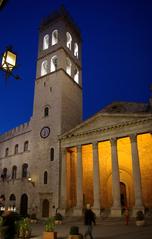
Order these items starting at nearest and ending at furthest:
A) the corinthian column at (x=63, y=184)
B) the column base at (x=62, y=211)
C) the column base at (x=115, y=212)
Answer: the column base at (x=115, y=212)
the column base at (x=62, y=211)
the corinthian column at (x=63, y=184)

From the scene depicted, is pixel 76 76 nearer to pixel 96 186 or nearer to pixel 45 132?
pixel 45 132

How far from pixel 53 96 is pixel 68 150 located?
328 inches

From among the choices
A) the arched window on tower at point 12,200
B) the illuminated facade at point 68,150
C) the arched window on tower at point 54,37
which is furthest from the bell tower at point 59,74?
the arched window on tower at point 12,200

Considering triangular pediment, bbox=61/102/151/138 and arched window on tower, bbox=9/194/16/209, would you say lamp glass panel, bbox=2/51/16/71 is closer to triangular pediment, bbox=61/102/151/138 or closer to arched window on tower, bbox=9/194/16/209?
triangular pediment, bbox=61/102/151/138

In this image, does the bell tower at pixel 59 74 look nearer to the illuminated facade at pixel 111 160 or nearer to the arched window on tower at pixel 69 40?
the arched window on tower at pixel 69 40

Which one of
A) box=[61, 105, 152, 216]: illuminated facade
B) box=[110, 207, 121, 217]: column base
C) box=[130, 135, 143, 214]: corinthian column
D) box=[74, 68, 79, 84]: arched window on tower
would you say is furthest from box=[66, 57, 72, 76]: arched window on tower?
box=[110, 207, 121, 217]: column base

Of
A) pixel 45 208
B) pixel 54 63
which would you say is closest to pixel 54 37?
pixel 54 63

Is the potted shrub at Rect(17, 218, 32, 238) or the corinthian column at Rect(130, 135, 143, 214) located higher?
the corinthian column at Rect(130, 135, 143, 214)

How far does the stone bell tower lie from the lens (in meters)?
30.0

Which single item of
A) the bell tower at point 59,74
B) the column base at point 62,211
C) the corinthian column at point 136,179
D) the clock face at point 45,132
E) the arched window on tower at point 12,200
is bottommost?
the column base at point 62,211

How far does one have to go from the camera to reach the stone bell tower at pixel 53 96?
30.0 m

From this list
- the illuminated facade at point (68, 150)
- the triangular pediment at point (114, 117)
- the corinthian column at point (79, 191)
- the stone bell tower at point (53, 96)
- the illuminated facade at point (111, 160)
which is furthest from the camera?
the stone bell tower at point (53, 96)

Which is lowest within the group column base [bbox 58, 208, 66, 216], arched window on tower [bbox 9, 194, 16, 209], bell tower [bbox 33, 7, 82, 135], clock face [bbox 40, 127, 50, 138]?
column base [bbox 58, 208, 66, 216]

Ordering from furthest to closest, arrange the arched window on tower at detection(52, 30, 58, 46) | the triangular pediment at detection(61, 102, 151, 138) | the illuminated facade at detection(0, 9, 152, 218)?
the arched window on tower at detection(52, 30, 58, 46), the illuminated facade at detection(0, 9, 152, 218), the triangular pediment at detection(61, 102, 151, 138)
